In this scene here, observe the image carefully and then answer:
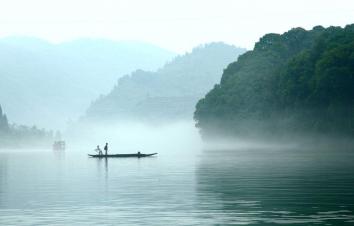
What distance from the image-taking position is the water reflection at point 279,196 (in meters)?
37.8

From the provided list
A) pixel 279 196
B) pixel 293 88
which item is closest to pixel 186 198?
pixel 279 196

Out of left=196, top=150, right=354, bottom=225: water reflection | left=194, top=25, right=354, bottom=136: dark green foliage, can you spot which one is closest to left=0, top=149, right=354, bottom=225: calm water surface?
left=196, top=150, right=354, bottom=225: water reflection

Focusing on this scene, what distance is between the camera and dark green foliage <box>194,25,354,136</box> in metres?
134

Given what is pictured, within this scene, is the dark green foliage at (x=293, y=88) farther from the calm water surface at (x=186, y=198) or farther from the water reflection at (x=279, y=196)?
the calm water surface at (x=186, y=198)

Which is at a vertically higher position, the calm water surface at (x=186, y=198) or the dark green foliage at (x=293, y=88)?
the dark green foliage at (x=293, y=88)

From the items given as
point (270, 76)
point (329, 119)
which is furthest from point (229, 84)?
point (329, 119)

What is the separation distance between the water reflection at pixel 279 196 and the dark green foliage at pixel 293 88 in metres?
63.3

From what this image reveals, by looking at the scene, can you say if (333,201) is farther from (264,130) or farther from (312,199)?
(264,130)

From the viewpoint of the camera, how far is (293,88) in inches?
5856

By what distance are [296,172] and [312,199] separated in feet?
77.2

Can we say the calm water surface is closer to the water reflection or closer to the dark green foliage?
the water reflection

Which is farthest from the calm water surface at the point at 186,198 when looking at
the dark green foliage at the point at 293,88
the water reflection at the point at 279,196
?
the dark green foliage at the point at 293,88

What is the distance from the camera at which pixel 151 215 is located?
39781 mm

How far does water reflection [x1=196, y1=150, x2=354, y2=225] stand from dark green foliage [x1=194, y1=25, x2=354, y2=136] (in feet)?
208
